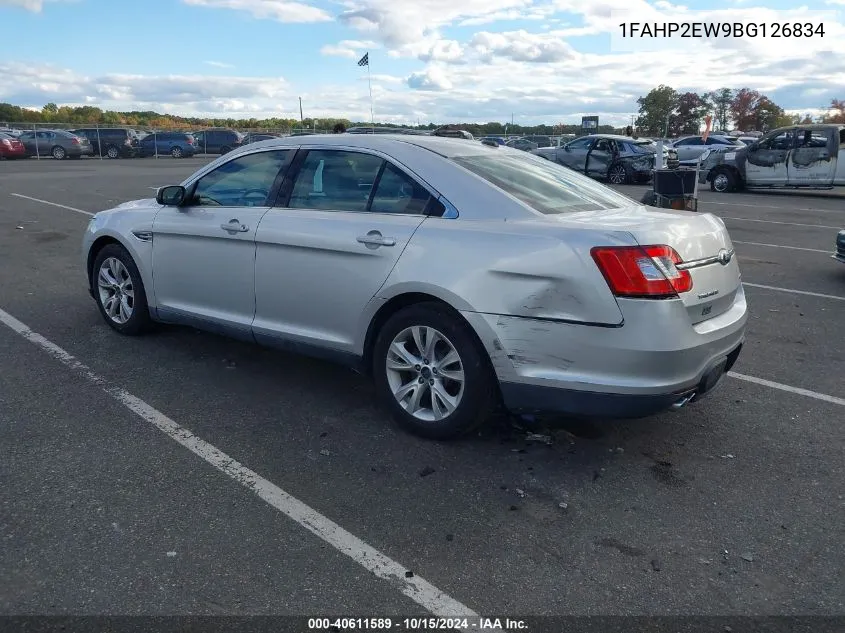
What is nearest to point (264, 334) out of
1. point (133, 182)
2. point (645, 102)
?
point (133, 182)

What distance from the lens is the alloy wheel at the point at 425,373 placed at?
3.89 meters

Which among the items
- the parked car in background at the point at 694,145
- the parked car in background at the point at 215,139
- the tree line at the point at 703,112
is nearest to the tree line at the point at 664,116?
the tree line at the point at 703,112

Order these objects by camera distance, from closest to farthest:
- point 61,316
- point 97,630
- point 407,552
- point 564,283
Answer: point 97,630 < point 407,552 < point 564,283 < point 61,316

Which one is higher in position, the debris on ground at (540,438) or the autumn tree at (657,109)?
the autumn tree at (657,109)

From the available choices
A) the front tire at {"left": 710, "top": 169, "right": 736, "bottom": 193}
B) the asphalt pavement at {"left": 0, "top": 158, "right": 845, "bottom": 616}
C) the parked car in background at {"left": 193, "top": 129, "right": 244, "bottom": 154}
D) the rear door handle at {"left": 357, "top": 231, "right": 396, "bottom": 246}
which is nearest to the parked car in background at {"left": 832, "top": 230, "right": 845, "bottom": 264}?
the asphalt pavement at {"left": 0, "top": 158, "right": 845, "bottom": 616}

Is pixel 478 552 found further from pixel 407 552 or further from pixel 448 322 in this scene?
pixel 448 322

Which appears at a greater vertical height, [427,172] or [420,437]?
[427,172]

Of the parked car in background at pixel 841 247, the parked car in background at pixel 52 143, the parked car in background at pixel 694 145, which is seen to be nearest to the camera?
the parked car in background at pixel 841 247

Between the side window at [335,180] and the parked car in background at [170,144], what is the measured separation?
133 ft

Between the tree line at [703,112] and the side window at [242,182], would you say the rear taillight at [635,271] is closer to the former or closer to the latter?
the side window at [242,182]

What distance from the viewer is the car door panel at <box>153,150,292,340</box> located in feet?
15.7

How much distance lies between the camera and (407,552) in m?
3.02

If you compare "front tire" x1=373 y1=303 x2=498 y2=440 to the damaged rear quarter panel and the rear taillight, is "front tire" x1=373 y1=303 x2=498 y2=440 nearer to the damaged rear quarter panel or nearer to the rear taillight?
the damaged rear quarter panel

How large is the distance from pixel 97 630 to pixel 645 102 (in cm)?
7883
